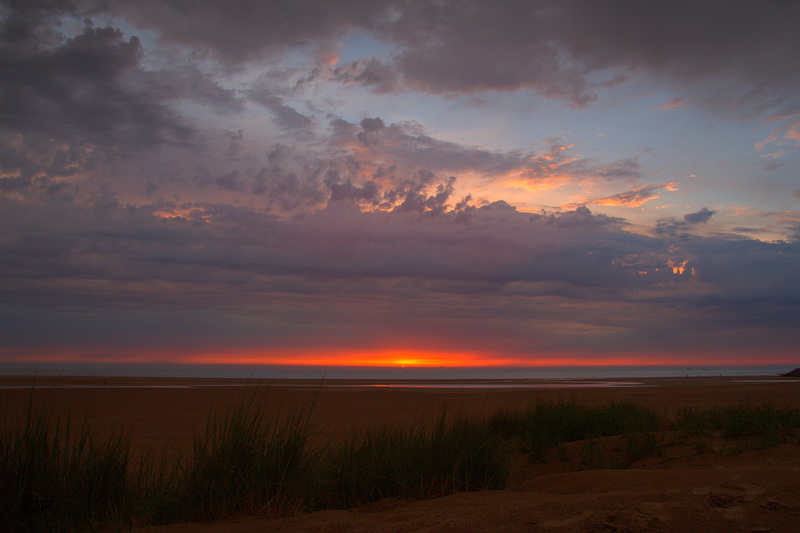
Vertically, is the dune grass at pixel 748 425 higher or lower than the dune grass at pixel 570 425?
higher

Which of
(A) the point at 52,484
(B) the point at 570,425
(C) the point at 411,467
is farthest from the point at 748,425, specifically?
(A) the point at 52,484

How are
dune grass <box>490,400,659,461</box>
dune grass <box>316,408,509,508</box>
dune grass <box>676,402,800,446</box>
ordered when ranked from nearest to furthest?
dune grass <box>316,408,509,508</box> → dune grass <box>676,402,800,446</box> → dune grass <box>490,400,659,461</box>

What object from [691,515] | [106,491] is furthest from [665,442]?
[106,491]

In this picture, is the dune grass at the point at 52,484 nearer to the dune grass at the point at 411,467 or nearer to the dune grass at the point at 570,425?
the dune grass at the point at 411,467

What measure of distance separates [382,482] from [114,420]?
1548 centimetres

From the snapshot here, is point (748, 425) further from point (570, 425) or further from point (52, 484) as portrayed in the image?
point (52, 484)

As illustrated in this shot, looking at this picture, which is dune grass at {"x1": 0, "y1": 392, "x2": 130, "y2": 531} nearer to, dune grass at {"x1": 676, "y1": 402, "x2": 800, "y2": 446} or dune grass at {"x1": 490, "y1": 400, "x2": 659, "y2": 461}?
dune grass at {"x1": 490, "y1": 400, "x2": 659, "y2": 461}

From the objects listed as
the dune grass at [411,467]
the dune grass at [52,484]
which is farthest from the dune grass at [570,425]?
the dune grass at [52,484]

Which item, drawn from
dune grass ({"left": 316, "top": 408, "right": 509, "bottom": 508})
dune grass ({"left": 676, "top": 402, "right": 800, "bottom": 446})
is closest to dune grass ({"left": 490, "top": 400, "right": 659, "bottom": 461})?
dune grass ({"left": 676, "top": 402, "right": 800, "bottom": 446})

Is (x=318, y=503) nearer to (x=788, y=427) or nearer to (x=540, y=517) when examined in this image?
(x=540, y=517)

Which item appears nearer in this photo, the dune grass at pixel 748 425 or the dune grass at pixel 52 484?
the dune grass at pixel 52 484

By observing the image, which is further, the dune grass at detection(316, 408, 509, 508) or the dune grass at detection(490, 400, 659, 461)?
the dune grass at detection(490, 400, 659, 461)

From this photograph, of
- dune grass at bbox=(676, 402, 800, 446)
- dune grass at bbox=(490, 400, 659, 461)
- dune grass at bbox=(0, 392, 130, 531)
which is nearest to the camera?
dune grass at bbox=(0, 392, 130, 531)

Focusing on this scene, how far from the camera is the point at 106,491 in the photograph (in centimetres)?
522
